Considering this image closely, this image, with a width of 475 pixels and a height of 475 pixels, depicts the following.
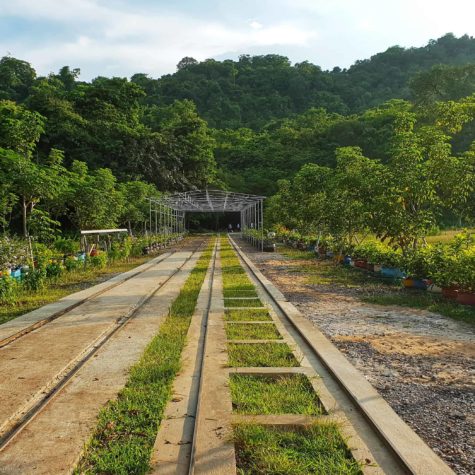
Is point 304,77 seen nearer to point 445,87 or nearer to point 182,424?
point 445,87

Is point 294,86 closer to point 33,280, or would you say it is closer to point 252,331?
point 33,280

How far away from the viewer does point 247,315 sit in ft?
25.8

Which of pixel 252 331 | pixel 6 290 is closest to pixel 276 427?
pixel 252 331

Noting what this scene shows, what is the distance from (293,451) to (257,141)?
63.4 metres

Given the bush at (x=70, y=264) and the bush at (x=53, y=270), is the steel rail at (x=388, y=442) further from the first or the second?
the bush at (x=70, y=264)

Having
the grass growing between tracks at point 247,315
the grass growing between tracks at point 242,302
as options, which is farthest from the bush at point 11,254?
the grass growing between tracks at point 247,315

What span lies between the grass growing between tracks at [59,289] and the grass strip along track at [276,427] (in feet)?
14.8

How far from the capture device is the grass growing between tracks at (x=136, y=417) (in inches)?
121

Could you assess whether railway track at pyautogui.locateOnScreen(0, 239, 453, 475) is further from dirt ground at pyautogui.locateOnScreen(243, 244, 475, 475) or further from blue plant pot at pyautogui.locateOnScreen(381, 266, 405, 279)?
blue plant pot at pyautogui.locateOnScreen(381, 266, 405, 279)

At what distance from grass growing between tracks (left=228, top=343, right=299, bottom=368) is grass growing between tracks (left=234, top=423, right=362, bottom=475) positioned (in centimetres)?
159

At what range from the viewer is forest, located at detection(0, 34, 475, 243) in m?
11.6

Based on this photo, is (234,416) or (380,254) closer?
(234,416)

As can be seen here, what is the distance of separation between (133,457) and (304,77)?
3310 inches

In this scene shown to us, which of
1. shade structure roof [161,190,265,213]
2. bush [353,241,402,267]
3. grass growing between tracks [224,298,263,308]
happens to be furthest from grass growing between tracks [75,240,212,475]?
shade structure roof [161,190,265,213]
